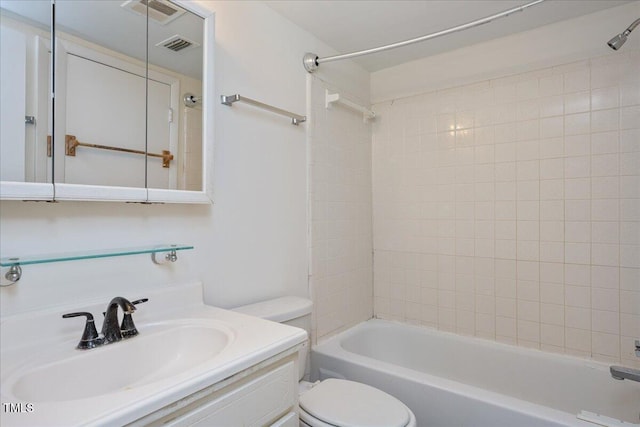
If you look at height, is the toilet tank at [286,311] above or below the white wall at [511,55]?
below

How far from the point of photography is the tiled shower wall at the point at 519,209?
181 cm

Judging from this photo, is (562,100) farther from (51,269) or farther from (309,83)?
(51,269)

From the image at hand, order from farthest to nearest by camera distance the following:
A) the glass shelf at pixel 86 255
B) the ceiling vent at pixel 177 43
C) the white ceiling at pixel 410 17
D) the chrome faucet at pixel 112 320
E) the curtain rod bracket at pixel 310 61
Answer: the curtain rod bracket at pixel 310 61 → the white ceiling at pixel 410 17 → the ceiling vent at pixel 177 43 → the chrome faucet at pixel 112 320 → the glass shelf at pixel 86 255

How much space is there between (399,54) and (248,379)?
2.17 m

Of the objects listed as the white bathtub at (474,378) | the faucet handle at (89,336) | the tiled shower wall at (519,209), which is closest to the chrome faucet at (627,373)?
the white bathtub at (474,378)

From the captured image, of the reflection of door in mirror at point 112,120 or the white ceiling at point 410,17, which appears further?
the white ceiling at point 410,17

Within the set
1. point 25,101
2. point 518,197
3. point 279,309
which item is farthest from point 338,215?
point 25,101

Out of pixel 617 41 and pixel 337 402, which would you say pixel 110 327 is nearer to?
pixel 337 402

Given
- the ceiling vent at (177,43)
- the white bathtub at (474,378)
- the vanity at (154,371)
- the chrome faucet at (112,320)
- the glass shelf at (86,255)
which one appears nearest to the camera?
the vanity at (154,371)

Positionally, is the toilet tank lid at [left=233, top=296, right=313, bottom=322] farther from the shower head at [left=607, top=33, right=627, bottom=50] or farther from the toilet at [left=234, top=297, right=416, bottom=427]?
the shower head at [left=607, top=33, right=627, bottom=50]

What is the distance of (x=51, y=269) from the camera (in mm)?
1028

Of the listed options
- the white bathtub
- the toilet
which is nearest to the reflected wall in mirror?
the toilet

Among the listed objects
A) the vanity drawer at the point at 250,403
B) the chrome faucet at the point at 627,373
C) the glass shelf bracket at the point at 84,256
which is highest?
the glass shelf bracket at the point at 84,256

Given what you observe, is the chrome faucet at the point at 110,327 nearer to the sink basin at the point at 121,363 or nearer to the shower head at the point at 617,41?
the sink basin at the point at 121,363
